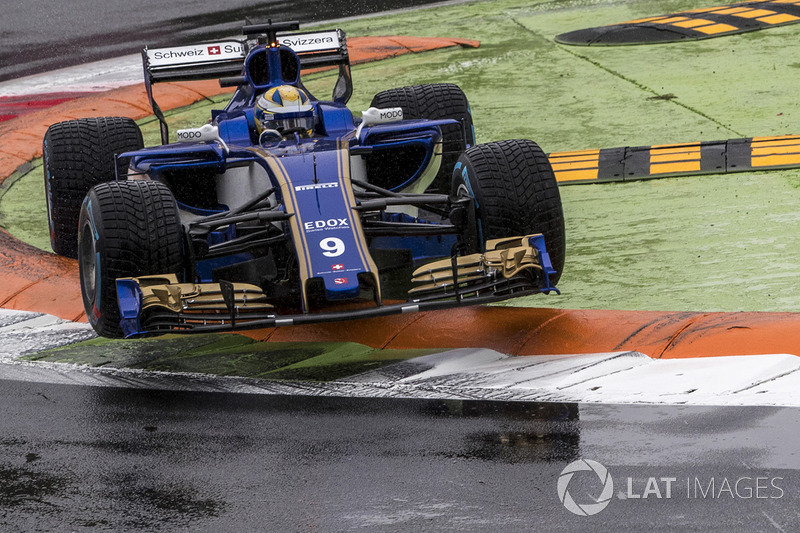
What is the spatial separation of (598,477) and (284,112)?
3.78m

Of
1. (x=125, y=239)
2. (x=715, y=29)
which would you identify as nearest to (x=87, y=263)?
(x=125, y=239)

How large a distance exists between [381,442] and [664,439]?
45.0 inches

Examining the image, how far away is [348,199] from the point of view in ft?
19.4

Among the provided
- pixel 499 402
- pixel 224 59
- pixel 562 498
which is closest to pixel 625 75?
pixel 224 59

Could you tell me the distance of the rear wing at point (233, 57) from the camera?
808 centimetres

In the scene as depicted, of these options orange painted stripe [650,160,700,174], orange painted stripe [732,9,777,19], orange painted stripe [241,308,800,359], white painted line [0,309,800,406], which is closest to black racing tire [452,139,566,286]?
orange painted stripe [241,308,800,359]

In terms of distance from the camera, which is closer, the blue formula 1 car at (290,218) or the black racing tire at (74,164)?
the blue formula 1 car at (290,218)

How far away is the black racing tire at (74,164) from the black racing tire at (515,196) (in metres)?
2.60

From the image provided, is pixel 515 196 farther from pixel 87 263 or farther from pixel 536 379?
pixel 87 263

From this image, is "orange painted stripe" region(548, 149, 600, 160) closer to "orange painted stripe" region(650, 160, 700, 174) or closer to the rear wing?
"orange painted stripe" region(650, 160, 700, 174)

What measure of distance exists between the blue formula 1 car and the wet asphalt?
564 mm

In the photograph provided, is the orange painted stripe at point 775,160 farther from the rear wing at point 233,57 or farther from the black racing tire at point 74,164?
the black racing tire at point 74,164

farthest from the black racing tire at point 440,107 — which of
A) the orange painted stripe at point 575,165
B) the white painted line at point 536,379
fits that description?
the white painted line at point 536,379

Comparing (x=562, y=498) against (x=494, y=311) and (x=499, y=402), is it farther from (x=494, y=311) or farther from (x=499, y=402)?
(x=494, y=311)
